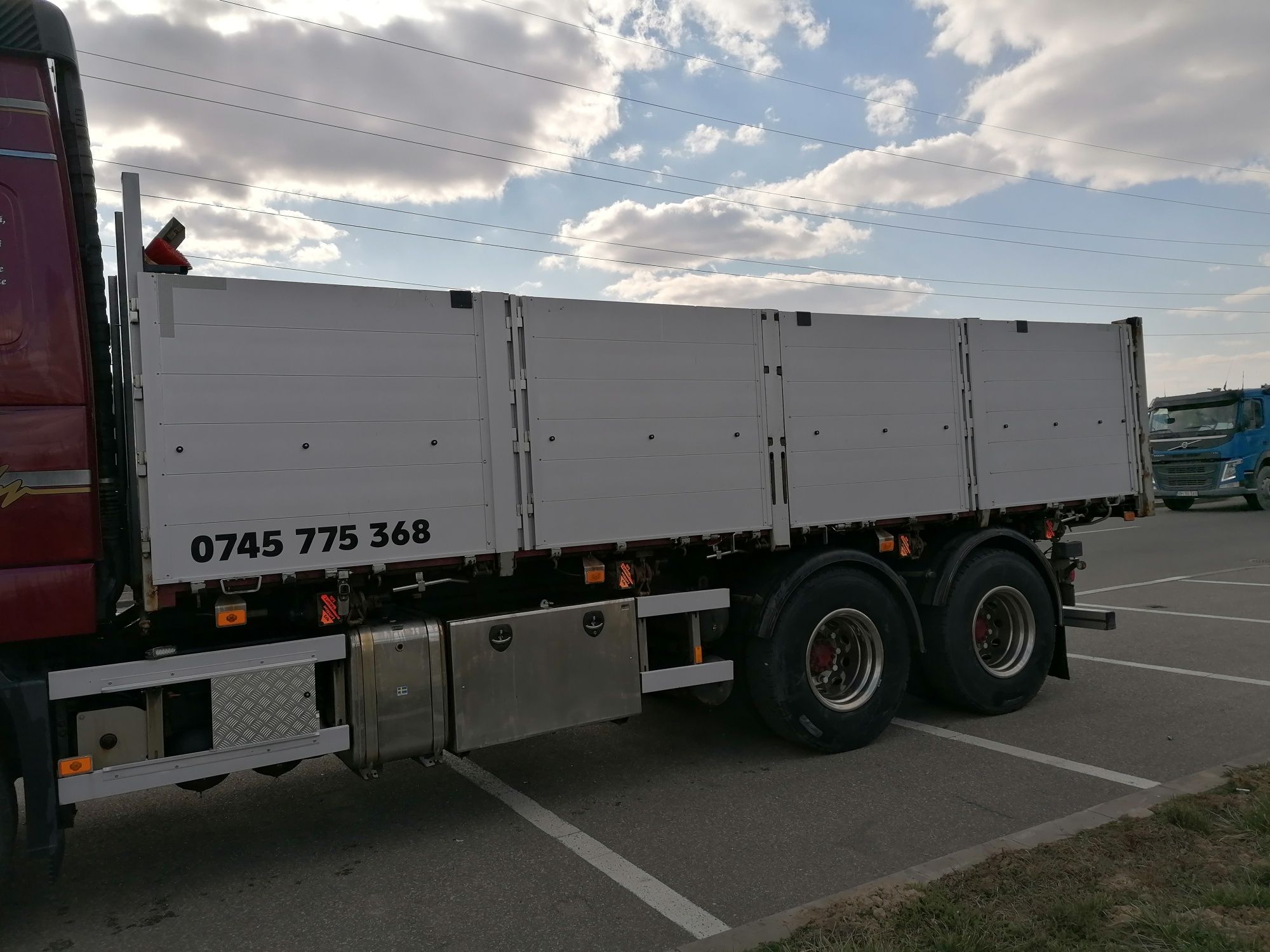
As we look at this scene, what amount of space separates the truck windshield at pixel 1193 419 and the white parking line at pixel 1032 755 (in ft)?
65.5

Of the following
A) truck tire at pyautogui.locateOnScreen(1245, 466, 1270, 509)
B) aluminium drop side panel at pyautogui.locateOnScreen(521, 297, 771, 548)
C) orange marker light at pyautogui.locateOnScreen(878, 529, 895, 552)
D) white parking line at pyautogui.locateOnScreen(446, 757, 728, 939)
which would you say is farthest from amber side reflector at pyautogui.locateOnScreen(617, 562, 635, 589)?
truck tire at pyautogui.locateOnScreen(1245, 466, 1270, 509)

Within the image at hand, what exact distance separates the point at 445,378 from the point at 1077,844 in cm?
370

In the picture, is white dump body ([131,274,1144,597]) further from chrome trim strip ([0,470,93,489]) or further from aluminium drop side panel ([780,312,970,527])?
chrome trim strip ([0,470,93,489])

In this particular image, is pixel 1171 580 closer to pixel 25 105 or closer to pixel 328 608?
pixel 328 608

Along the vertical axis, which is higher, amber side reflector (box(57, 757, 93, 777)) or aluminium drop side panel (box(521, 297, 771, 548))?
aluminium drop side panel (box(521, 297, 771, 548))

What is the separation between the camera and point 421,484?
475cm

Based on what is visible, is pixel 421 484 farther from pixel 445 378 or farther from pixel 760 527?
pixel 760 527

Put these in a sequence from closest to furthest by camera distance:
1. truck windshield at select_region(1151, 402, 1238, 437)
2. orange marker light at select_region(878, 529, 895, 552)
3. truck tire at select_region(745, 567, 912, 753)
A: 1. truck tire at select_region(745, 567, 912, 753)
2. orange marker light at select_region(878, 529, 895, 552)
3. truck windshield at select_region(1151, 402, 1238, 437)

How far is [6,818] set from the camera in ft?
12.9

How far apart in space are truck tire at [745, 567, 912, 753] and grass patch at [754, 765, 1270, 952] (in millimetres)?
1841

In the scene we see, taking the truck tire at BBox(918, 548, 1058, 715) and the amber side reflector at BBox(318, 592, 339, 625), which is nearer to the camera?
the amber side reflector at BBox(318, 592, 339, 625)

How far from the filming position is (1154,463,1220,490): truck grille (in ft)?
73.4

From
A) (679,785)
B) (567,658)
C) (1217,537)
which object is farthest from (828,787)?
(1217,537)

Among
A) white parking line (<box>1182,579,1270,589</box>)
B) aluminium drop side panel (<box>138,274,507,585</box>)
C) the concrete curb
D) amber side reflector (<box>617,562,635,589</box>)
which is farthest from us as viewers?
white parking line (<box>1182,579,1270,589</box>)
